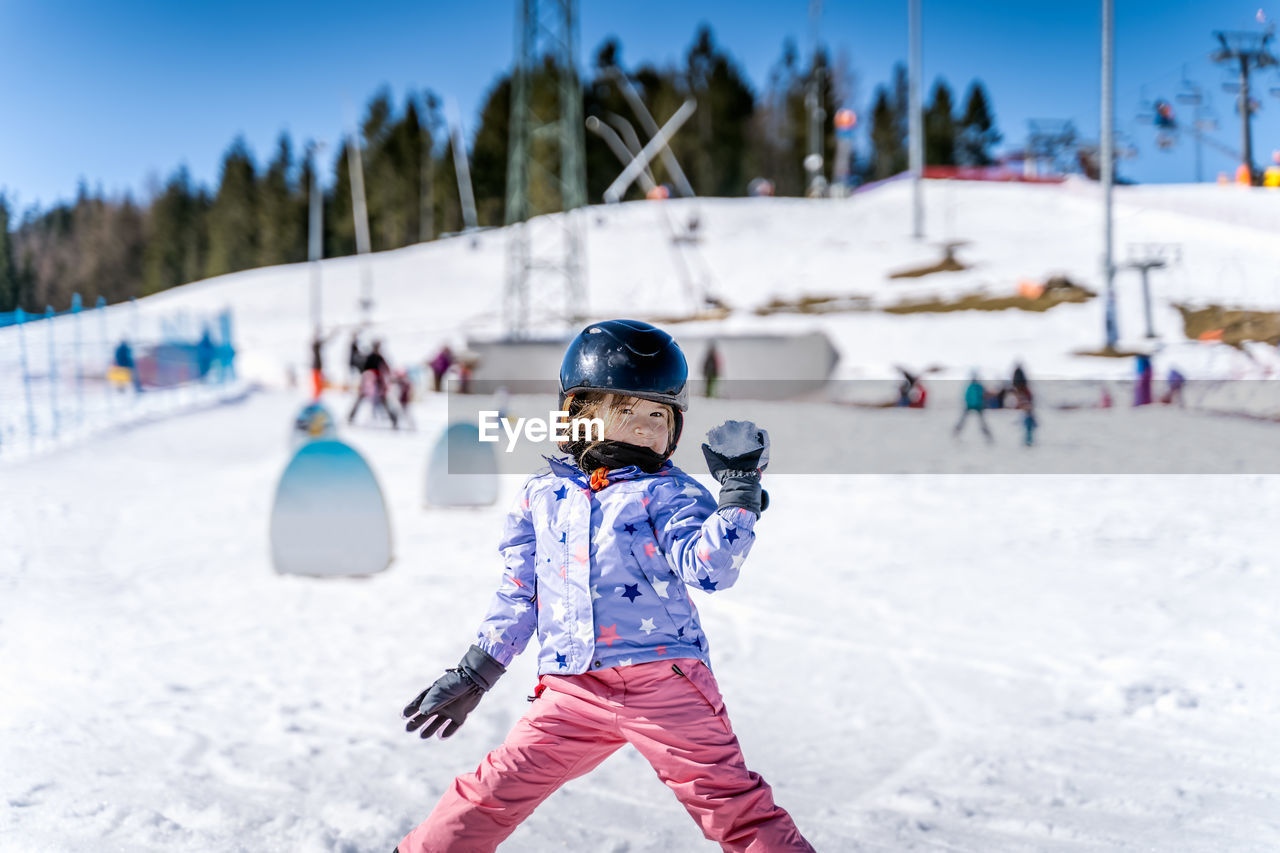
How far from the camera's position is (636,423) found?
6.41 feet

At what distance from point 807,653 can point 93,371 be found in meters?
15.0

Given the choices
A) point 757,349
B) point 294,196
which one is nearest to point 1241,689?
point 757,349

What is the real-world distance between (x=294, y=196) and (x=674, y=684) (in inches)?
2398

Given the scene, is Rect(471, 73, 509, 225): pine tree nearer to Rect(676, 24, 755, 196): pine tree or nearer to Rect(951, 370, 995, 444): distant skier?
Rect(676, 24, 755, 196): pine tree

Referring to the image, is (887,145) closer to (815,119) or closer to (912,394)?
(815,119)

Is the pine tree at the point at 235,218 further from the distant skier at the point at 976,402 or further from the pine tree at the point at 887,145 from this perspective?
the pine tree at the point at 887,145

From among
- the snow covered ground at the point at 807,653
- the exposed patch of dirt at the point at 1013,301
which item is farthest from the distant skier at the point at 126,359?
the exposed patch of dirt at the point at 1013,301

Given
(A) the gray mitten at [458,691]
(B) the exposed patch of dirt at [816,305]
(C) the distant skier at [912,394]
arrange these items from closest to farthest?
(A) the gray mitten at [458,691] → (C) the distant skier at [912,394] → (B) the exposed patch of dirt at [816,305]

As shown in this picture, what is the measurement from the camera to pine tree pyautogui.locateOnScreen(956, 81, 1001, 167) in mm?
55572

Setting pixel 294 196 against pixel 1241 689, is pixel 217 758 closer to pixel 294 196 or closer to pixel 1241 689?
pixel 1241 689

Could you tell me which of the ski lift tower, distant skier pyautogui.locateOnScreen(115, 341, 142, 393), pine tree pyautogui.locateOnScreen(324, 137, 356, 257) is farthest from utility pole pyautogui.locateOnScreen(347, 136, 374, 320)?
the ski lift tower

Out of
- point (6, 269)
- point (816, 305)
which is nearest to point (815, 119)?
point (816, 305)

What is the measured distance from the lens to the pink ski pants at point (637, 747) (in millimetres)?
1874

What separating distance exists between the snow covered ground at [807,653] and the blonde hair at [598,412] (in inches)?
55.3
